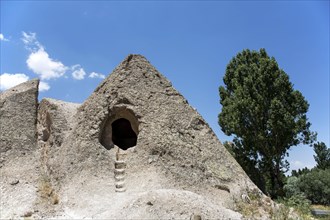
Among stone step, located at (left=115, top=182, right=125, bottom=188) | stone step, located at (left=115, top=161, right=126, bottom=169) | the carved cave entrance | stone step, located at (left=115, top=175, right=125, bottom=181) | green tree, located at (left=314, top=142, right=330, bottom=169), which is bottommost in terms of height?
stone step, located at (left=115, top=182, right=125, bottom=188)

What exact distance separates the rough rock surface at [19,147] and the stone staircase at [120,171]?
253 centimetres

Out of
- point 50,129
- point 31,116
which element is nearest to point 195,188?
point 50,129

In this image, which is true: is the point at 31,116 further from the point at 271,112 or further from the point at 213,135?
the point at 271,112

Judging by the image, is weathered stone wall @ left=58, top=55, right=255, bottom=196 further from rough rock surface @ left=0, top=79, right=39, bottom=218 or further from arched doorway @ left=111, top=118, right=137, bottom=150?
arched doorway @ left=111, top=118, right=137, bottom=150

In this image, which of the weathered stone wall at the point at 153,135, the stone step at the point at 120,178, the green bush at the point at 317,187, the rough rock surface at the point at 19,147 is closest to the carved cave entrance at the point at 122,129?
the weathered stone wall at the point at 153,135

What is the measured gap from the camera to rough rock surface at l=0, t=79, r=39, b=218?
10.9 meters

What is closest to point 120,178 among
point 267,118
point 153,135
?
point 153,135

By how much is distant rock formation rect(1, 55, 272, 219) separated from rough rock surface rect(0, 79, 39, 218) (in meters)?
0.09

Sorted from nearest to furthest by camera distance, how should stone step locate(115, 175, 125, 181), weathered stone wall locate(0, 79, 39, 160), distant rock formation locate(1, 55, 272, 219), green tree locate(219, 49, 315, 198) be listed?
distant rock formation locate(1, 55, 272, 219), stone step locate(115, 175, 125, 181), weathered stone wall locate(0, 79, 39, 160), green tree locate(219, 49, 315, 198)

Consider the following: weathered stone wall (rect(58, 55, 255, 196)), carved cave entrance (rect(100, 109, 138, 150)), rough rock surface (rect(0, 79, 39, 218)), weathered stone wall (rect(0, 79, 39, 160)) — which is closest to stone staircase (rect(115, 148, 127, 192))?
weathered stone wall (rect(58, 55, 255, 196))

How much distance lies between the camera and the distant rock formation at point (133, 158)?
977cm

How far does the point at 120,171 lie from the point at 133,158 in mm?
595

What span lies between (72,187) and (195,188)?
378cm

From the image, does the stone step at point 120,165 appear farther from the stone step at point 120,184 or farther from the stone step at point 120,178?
the stone step at point 120,184
